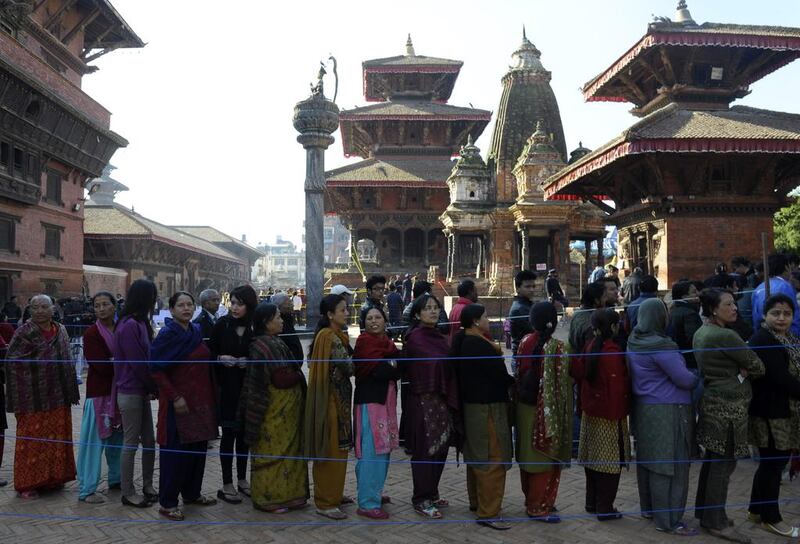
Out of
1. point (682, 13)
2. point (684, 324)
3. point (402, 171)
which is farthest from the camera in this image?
point (402, 171)

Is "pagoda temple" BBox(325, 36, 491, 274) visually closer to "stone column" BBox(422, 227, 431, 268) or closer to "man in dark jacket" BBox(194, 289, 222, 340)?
"stone column" BBox(422, 227, 431, 268)

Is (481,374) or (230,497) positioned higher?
(481,374)

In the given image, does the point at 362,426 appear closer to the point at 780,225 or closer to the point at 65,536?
the point at 65,536

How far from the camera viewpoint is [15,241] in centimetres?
1747

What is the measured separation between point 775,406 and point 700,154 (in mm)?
11629

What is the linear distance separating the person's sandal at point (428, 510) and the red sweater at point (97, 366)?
2725 mm

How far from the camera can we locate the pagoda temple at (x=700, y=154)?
13.2 m

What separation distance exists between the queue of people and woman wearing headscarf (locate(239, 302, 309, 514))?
0.01m

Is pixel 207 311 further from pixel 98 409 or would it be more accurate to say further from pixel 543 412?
pixel 543 412

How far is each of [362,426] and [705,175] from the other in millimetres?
13208

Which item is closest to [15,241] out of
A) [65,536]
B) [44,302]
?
[44,302]

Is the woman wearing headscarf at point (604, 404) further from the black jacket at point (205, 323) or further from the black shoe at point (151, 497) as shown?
the black jacket at point (205, 323)

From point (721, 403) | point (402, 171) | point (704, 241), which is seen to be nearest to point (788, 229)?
point (704, 241)

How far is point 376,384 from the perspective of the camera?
4.36 metres
